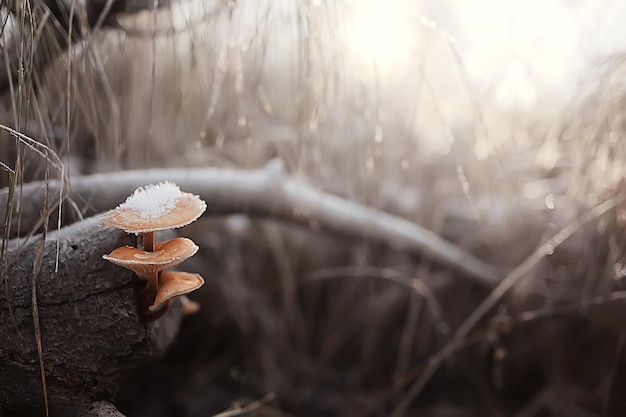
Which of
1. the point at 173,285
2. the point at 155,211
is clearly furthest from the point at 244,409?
the point at 155,211

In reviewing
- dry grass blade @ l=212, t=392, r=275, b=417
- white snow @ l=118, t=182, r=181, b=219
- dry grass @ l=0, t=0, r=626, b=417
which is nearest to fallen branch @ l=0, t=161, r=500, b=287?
dry grass @ l=0, t=0, r=626, b=417

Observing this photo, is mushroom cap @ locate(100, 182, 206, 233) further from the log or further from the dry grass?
the dry grass

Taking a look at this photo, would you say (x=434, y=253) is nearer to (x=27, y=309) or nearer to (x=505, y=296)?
(x=505, y=296)

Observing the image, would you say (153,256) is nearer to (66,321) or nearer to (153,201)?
(153,201)

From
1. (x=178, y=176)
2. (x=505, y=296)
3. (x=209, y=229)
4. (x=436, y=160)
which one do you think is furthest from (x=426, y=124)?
(x=178, y=176)

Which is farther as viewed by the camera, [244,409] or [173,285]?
[244,409]

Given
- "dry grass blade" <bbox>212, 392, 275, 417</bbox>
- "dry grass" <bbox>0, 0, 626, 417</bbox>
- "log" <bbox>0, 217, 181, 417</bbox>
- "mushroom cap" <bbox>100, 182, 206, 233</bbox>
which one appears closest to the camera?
"mushroom cap" <bbox>100, 182, 206, 233</bbox>

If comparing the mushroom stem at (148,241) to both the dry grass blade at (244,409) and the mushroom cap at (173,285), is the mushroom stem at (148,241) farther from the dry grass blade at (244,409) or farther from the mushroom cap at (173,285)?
the dry grass blade at (244,409)
